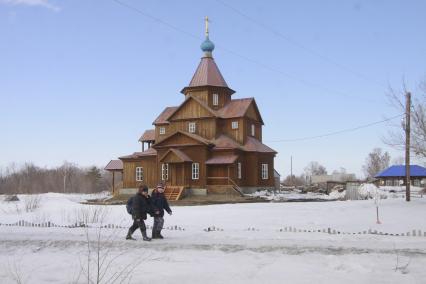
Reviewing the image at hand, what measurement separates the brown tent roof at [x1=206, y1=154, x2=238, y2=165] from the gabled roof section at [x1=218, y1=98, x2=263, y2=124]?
409 cm

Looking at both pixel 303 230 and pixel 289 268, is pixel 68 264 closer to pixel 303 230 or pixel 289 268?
pixel 289 268

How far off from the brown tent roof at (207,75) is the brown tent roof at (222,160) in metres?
7.06

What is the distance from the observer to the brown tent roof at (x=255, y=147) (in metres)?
Result: 36.4

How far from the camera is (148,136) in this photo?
140 feet

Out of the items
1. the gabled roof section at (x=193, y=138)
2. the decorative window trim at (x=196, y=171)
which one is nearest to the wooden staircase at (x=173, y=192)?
the decorative window trim at (x=196, y=171)

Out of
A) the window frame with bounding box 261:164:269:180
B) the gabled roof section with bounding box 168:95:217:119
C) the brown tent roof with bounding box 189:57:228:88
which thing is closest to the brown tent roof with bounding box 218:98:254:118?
the gabled roof section with bounding box 168:95:217:119

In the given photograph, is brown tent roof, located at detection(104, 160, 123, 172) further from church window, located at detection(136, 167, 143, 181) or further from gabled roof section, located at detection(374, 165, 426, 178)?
gabled roof section, located at detection(374, 165, 426, 178)

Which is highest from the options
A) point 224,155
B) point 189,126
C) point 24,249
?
Answer: point 189,126

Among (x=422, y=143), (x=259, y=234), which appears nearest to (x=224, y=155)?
(x=422, y=143)

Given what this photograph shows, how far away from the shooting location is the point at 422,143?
25344mm

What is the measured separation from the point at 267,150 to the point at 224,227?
22.3 metres

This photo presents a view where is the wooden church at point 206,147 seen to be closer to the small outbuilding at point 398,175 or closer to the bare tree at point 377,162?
the small outbuilding at point 398,175

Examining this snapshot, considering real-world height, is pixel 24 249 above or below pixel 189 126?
below

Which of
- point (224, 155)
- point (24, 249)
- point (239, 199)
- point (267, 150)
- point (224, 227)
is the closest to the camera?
point (24, 249)
